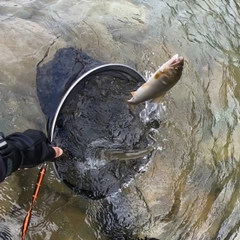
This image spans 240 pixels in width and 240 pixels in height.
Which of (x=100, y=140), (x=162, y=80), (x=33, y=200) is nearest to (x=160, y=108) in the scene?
(x=100, y=140)

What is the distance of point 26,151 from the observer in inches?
114

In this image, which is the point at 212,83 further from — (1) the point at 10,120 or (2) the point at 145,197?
(1) the point at 10,120

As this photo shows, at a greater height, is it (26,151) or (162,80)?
(162,80)

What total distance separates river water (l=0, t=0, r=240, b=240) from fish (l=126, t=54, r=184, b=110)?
1.08 meters

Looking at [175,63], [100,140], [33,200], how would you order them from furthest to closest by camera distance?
1. [100,140]
2. [33,200]
3. [175,63]

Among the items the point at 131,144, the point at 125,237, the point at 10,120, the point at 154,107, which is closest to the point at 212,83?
the point at 154,107

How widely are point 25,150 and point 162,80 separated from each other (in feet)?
3.76

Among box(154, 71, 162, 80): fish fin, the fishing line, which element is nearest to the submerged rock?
the fishing line

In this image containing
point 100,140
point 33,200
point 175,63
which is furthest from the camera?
point 100,140

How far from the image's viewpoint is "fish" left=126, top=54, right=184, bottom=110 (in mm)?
2816

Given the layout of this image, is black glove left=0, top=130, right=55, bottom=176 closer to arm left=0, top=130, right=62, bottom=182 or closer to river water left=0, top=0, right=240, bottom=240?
arm left=0, top=130, right=62, bottom=182

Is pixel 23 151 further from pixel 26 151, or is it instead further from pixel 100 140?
pixel 100 140

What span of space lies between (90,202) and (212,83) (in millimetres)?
2173

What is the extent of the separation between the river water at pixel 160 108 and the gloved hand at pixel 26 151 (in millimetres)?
435
